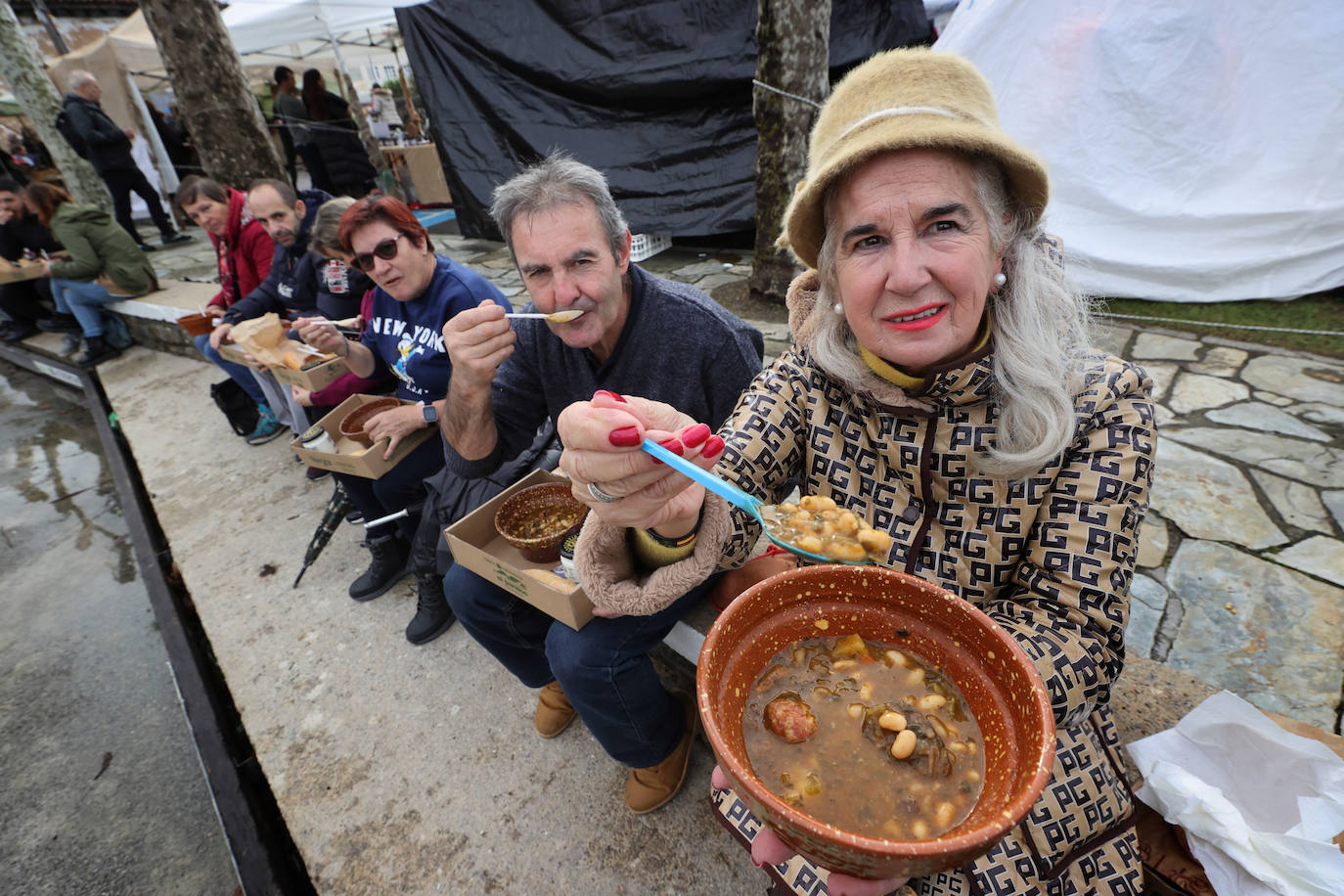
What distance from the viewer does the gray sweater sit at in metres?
2.29

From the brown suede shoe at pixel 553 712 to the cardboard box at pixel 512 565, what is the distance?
60cm

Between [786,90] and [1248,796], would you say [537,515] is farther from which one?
[786,90]

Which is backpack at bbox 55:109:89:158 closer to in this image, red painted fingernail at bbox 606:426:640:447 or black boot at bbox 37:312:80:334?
black boot at bbox 37:312:80:334

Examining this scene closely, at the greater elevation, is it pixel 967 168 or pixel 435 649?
pixel 967 168

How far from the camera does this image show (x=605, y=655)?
1805 millimetres

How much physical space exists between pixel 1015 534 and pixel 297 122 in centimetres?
1290

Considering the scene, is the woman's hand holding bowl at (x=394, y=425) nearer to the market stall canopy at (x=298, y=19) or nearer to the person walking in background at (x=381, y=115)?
the market stall canopy at (x=298, y=19)

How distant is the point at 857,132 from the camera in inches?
50.3

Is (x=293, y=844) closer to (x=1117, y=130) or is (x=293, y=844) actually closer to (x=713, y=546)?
(x=713, y=546)

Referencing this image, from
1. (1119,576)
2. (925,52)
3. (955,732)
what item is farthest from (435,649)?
(925,52)

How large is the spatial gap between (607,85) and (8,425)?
8.87 metres

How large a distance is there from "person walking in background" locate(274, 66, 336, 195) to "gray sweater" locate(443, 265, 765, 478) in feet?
32.9

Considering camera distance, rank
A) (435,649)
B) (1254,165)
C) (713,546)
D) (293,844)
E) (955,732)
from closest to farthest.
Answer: (955,732), (713,546), (293,844), (435,649), (1254,165)

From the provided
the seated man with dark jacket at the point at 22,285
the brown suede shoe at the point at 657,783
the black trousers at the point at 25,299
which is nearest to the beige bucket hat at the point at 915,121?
the brown suede shoe at the point at 657,783
